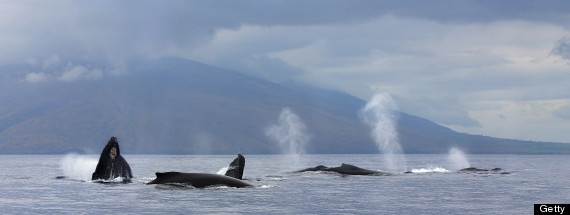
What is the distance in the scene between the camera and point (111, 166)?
49.8 m

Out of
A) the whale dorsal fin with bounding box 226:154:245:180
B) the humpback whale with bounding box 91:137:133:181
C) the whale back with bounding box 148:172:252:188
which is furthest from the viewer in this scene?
the whale dorsal fin with bounding box 226:154:245:180

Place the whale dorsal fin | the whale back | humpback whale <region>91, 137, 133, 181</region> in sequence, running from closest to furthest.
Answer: the whale back → humpback whale <region>91, 137, 133, 181</region> → the whale dorsal fin

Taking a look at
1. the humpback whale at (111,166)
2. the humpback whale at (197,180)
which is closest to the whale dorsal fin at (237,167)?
the humpback whale at (197,180)

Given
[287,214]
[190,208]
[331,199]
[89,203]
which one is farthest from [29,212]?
[331,199]

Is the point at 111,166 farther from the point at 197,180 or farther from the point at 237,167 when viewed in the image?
the point at 237,167

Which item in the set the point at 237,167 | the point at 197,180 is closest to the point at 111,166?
the point at 197,180

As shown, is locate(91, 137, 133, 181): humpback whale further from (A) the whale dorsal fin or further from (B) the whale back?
(A) the whale dorsal fin

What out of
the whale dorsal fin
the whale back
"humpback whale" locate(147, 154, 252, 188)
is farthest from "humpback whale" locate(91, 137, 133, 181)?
the whale dorsal fin

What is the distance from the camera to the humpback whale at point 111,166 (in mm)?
47641

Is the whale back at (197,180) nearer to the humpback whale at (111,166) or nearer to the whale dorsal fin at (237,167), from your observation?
the humpback whale at (111,166)

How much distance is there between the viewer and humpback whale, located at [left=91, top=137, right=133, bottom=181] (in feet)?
156

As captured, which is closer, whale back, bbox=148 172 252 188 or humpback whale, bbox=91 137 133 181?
whale back, bbox=148 172 252 188

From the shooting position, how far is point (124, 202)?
121ft

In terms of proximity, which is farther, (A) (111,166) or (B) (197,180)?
(A) (111,166)
